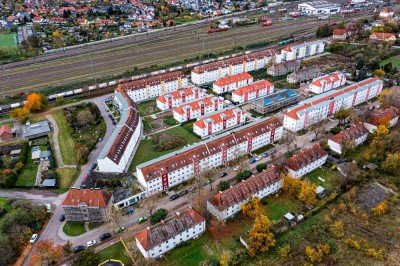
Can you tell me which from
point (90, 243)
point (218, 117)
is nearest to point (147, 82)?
point (218, 117)

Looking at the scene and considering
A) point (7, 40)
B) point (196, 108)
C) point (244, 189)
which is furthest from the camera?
point (7, 40)

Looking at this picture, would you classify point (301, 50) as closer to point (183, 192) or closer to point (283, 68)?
point (283, 68)

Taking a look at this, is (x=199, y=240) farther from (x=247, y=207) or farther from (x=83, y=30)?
(x=83, y=30)

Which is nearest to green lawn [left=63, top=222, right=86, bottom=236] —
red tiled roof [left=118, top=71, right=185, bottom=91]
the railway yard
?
red tiled roof [left=118, top=71, right=185, bottom=91]

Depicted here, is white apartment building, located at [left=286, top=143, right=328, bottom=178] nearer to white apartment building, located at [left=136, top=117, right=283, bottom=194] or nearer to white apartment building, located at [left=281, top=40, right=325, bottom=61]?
white apartment building, located at [left=136, top=117, right=283, bottom=194]

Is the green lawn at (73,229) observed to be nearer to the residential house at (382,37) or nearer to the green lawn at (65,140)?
the green lawn at (65,140)

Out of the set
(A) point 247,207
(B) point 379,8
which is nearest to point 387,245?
(A) point 247,207
